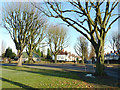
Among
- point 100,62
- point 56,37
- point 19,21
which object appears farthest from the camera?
point 56,37

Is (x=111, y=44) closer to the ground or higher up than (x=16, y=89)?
higher up

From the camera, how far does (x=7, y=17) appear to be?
70.6ft

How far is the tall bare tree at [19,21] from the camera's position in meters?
21.2

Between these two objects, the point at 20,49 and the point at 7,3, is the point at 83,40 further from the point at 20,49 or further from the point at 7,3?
the point at 7,3

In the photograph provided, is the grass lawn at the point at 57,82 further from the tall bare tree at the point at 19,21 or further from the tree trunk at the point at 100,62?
the tall bare tree at the point at 19,21

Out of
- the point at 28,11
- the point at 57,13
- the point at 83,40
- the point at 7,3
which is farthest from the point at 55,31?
the point at 57,13

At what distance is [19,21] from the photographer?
864 inches

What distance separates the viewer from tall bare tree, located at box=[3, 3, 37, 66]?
2123 cm

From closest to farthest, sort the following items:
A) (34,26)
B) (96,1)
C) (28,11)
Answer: (96,1), (28,11), (34,26)

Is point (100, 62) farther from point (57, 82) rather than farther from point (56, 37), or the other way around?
point (56, 37)

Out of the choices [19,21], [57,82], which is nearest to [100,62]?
[57,82]

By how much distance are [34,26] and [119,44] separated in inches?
1074

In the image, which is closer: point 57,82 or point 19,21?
point 57,82

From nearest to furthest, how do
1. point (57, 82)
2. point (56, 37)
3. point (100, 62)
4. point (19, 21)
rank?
point (57, 82) < point (100, 62) < point (19, 21) < point (56, 37)
